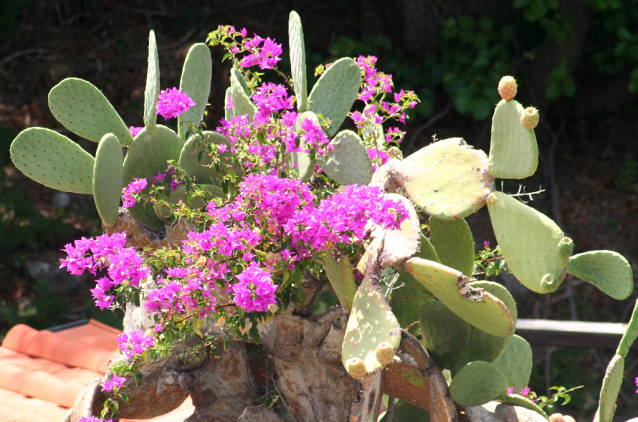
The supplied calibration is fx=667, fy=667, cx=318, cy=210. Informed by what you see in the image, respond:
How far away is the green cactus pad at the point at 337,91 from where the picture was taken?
1.65 metres

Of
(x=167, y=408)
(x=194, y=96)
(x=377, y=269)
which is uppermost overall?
(x=194, y=96)

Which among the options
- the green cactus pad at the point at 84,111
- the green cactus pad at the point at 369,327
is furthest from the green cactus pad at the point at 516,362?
the green cactus pad at the point at 84,111

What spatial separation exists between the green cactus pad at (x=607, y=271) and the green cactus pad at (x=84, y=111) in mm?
1107

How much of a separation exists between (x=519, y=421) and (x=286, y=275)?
0.68 meters

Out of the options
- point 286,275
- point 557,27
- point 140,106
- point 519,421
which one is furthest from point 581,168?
point 286,275

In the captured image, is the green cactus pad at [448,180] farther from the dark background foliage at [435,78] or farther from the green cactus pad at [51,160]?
the dark background foliage at [435,78]

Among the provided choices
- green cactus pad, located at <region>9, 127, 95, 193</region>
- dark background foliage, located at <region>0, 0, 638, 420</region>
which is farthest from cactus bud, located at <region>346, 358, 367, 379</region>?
dark background foliage, located at <region>0, 0, 638, 420</region>

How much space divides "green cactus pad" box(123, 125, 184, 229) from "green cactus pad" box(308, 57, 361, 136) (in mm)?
371

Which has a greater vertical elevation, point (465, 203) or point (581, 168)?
point (465, 203)

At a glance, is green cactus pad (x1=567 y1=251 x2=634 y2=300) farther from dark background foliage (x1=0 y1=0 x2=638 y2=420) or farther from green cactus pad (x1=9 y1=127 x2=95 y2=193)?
dark background foliage (x1=0 y1=0 x2=638 y2=420)

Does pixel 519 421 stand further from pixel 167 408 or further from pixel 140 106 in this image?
pixel 140 106

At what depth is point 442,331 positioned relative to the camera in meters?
1.53

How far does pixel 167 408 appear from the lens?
1682 millimetres

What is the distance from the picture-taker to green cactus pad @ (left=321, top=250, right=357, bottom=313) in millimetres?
1341
